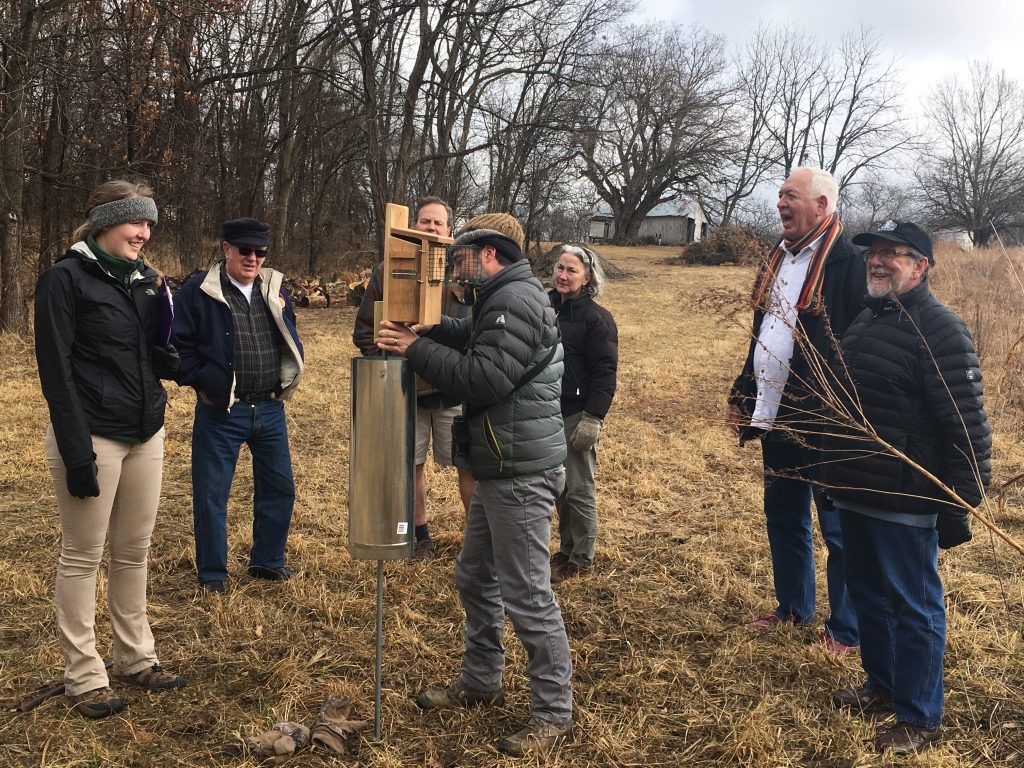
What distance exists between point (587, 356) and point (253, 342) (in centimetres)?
193

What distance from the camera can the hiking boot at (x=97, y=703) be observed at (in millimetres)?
3121

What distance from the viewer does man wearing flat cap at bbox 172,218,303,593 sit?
4.21 m

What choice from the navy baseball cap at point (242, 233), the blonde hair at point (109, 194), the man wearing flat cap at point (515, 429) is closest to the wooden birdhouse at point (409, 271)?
the man wearing flat cap at point (515, 429)

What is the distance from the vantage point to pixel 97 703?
10.3 feet

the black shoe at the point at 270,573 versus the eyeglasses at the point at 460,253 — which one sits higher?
the eyeglasses at the point at 460,253

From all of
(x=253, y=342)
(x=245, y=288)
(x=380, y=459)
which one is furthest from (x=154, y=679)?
(x=245, y=288)

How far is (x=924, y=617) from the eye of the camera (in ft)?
9.82

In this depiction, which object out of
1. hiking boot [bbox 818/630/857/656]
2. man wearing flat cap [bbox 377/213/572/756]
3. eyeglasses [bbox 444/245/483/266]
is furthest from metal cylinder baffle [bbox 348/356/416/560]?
Result: hiking boot [bbox 818/630/857/656]

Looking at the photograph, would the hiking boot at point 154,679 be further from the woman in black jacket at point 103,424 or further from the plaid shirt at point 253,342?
the plaid shirt at point 253,342

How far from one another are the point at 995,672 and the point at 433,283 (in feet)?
10.5

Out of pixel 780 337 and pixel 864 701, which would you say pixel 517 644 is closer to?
pixel 864 701

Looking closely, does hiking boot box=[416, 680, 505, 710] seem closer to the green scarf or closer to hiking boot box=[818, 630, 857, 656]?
hiking boot box=[818, 630, 857, 656]

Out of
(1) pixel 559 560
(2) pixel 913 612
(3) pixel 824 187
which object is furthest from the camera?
(1) pixel 559 560

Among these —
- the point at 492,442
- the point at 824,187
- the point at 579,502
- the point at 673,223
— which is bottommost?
the point at 579,502
